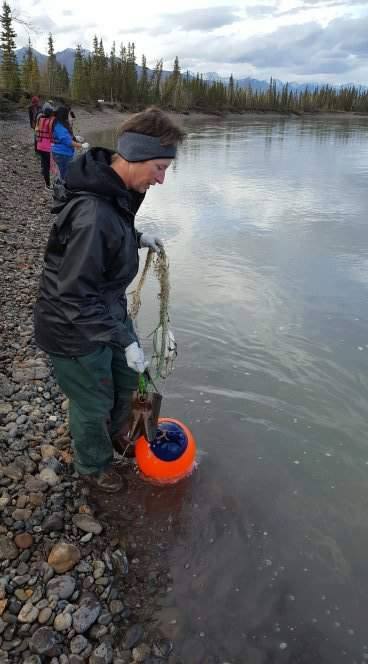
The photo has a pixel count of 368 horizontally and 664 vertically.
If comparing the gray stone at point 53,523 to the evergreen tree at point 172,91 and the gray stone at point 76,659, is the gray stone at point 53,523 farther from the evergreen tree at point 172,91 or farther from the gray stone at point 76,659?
the evergreen tree at point 172,91

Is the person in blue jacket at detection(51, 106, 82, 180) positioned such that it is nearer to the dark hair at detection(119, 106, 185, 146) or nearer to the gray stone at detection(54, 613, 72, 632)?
the dark hair at detection(119, 106, 185, 146)

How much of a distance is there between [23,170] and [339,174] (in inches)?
424

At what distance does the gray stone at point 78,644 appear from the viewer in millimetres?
2449

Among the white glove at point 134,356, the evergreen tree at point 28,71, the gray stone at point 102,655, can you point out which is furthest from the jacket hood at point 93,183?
the evergreen tree at point 28,71

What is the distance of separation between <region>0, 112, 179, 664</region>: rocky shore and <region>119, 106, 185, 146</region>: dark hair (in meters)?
2.35

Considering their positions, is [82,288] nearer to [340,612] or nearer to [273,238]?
[340,612]

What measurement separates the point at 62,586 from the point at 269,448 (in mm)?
2052

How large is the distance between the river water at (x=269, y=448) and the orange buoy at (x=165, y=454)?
15 centimetres

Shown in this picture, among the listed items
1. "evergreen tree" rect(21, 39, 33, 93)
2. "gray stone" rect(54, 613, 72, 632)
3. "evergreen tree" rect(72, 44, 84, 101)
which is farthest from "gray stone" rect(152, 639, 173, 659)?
"evergreen tree" rect(72, 44, 84, 101)

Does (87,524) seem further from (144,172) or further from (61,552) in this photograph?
(144,172)

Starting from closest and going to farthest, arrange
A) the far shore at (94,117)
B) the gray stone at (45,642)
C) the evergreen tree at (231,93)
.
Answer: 1. the gray stone at (45,642)
2. the far shore at (94,117)
3. the evergreen tree at (231,93)

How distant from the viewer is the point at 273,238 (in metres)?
9.72

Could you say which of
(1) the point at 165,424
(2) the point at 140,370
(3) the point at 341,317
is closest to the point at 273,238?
(3) the point at 341,317

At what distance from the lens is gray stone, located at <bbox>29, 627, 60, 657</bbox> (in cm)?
239
